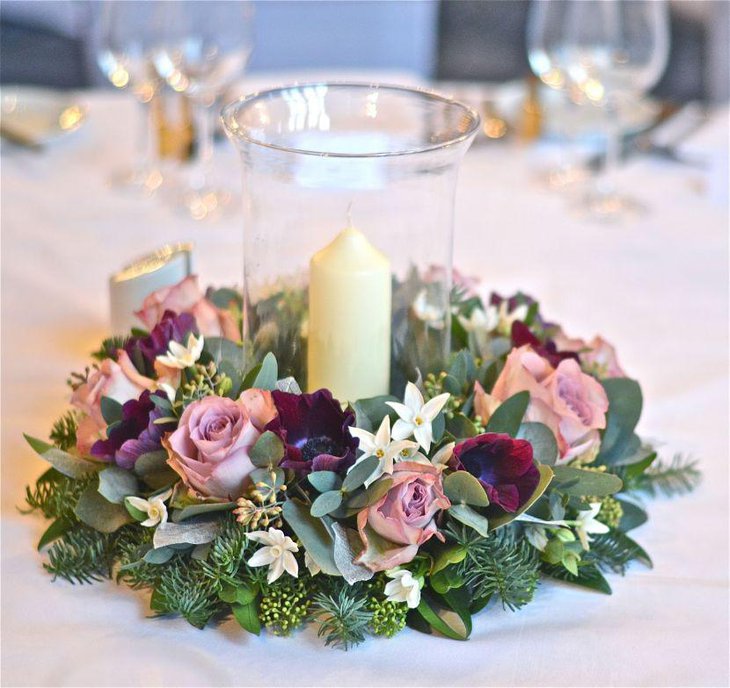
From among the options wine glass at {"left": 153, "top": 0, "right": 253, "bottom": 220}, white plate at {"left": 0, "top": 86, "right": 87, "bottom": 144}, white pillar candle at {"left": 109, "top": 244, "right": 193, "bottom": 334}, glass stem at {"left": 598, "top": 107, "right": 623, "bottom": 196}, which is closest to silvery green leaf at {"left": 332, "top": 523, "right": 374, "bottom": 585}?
white pillar candle at {"left": 109, "top": 244, "right": 193, "bottom": 334}

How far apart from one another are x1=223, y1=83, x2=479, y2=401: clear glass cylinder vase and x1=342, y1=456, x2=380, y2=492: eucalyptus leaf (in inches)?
3.9

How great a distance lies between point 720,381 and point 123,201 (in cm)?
A: 73

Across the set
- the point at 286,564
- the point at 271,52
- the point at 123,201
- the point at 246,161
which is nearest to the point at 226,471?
the point at 286,564

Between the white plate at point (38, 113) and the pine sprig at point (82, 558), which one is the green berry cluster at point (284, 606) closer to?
the pine sprig at point (82, 558)

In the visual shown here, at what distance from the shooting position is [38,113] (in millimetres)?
1362

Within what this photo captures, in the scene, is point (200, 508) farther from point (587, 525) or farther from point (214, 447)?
point (587, 525)

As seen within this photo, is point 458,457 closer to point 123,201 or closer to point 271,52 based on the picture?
point 123,201

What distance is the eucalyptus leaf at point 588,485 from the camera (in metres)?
0.59

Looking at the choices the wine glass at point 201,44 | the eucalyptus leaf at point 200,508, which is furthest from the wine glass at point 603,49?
the eucalyptus leaf at point 200,508

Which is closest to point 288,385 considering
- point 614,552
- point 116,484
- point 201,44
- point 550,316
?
point 116,484

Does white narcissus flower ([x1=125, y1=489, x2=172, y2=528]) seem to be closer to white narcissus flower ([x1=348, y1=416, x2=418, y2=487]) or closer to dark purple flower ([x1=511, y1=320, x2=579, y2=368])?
white narcissus flower ([x1=348, y1=416, x2=418, y2=487])

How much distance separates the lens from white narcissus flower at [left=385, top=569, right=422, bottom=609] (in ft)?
1.77

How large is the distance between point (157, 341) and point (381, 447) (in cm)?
19

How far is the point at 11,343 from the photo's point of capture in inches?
35.7
